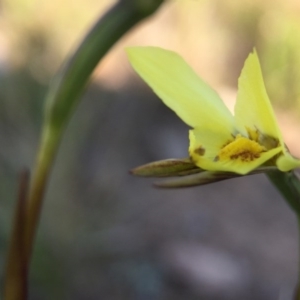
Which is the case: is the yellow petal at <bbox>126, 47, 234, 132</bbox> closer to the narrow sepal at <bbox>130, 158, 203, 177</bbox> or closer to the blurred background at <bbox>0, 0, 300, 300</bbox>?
the narrow sepal at <bbox>130, 158, 203, 177</bbox>

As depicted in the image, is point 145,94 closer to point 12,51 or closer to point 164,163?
point 12,51

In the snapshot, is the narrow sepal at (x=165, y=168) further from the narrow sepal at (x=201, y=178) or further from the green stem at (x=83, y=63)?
the green stem at (x=83, y=63)

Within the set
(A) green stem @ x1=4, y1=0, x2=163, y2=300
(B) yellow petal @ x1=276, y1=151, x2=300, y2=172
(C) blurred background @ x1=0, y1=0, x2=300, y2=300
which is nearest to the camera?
(B) yellow petal @ x1=276, y1=151, x2=300, y2=172

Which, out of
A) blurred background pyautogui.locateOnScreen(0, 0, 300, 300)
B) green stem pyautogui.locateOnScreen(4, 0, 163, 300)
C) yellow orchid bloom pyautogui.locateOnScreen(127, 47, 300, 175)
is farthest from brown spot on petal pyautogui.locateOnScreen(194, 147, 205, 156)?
blurred background pyautogui.locateOnScreen(0, 0, 300, 300)

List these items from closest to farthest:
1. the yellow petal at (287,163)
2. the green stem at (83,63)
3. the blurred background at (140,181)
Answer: the yellow petal at (287,163) < the green stem at (83,63) < the blurred background at (140,181)

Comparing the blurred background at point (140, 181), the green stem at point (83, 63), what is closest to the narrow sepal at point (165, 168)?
the green stem at point (83, 63)

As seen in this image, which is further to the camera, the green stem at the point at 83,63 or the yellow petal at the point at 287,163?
the green stem at the point at 83,63

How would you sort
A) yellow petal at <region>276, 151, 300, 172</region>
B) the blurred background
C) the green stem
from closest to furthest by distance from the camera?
yellow petal at <region>276, 151, 300, 172</region>
the green stem
the blurred background
